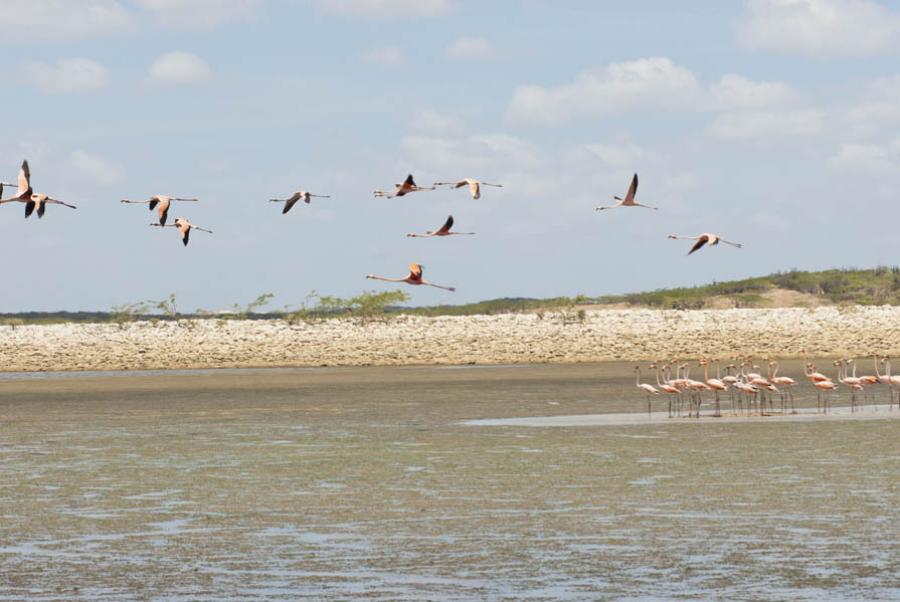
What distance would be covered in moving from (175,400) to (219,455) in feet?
49.3

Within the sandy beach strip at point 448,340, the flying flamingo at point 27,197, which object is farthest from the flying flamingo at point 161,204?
the sandy beach strip at point 448,340

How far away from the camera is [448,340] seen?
208 ft

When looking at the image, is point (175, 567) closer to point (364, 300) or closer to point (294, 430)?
point (294, 430)

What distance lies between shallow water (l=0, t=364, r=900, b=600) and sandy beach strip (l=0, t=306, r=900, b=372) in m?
26.6

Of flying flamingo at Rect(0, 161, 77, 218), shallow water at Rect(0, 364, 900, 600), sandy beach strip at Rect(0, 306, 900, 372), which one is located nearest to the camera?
shallow water at Rect(0, 364, 900, 600)

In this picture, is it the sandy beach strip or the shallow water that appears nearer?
the shallow water

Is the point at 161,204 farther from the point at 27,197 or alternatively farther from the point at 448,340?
the point at 448,340

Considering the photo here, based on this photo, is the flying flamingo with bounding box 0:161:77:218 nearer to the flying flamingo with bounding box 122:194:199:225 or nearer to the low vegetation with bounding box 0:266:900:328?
the flying flamingo with bounding box 122:194:199:225

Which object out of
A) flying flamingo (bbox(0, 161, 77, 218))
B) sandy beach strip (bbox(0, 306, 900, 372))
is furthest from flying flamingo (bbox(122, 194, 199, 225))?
sandy beach strip (bbox(0, 306, 900, 372))

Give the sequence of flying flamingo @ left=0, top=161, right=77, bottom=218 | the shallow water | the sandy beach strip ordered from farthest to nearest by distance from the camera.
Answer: the sandy beach strip, flying flamingo @ left=0, top=161, right=77, bottom=218, the shallow water

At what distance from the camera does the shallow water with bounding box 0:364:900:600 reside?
563 inches

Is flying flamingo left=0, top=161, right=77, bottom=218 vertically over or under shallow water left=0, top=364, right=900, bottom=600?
over

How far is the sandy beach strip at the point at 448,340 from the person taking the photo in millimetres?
60719

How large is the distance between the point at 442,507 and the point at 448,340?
44337 mm
